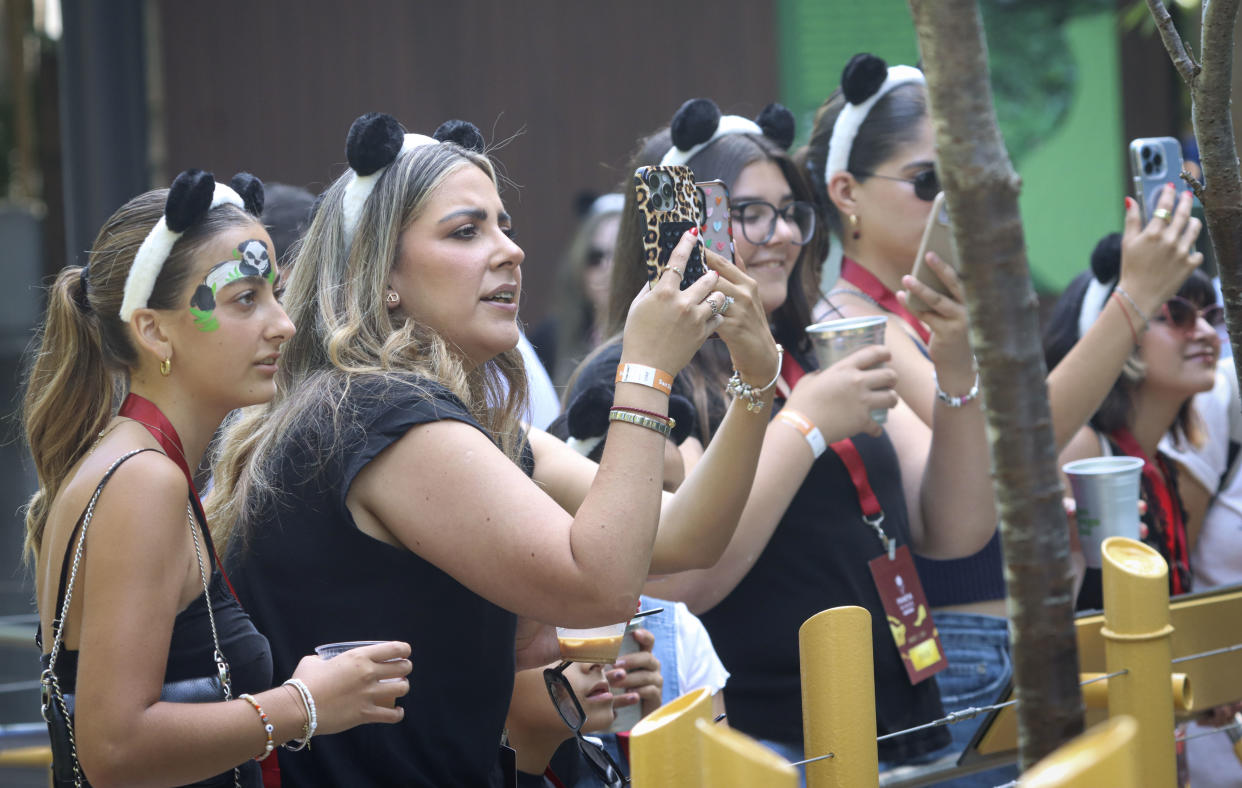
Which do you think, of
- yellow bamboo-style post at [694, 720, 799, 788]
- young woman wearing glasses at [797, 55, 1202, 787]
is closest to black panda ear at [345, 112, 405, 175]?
young woman wearing glasses at [797, 55, 1202, 787]

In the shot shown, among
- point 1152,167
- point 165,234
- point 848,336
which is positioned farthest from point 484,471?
point 1152,167

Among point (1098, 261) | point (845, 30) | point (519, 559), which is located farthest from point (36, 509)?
point (845, 30)

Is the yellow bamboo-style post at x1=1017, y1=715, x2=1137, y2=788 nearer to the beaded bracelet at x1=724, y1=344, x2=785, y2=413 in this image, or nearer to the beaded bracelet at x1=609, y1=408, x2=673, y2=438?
the beaded bracelet at x1=609, y1=408, x2=673, y2=438

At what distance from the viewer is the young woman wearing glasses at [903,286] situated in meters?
2.83

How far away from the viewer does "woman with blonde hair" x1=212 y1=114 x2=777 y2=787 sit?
1890mm

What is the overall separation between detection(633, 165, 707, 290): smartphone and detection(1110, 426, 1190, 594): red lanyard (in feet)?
5.49

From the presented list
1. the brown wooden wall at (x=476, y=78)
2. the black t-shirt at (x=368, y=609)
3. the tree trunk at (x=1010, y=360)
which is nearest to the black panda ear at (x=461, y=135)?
the black t-shirt at (x=368, y=609)

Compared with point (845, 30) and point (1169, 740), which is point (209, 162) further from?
point (1169, 740)

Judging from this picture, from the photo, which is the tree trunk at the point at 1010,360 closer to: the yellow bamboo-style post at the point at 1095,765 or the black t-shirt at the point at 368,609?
the yellow bamboo-style post at the point at 1095,765

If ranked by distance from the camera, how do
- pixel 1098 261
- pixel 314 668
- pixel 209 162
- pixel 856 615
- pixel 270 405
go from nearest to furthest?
pixel 856 615
pixel 314 668
pixel 270 405
pixel 1098 261
pixel 209 162

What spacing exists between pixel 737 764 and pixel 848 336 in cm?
159

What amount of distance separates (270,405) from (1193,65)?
160cm

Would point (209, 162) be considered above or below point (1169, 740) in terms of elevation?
above

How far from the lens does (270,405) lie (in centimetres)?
227
